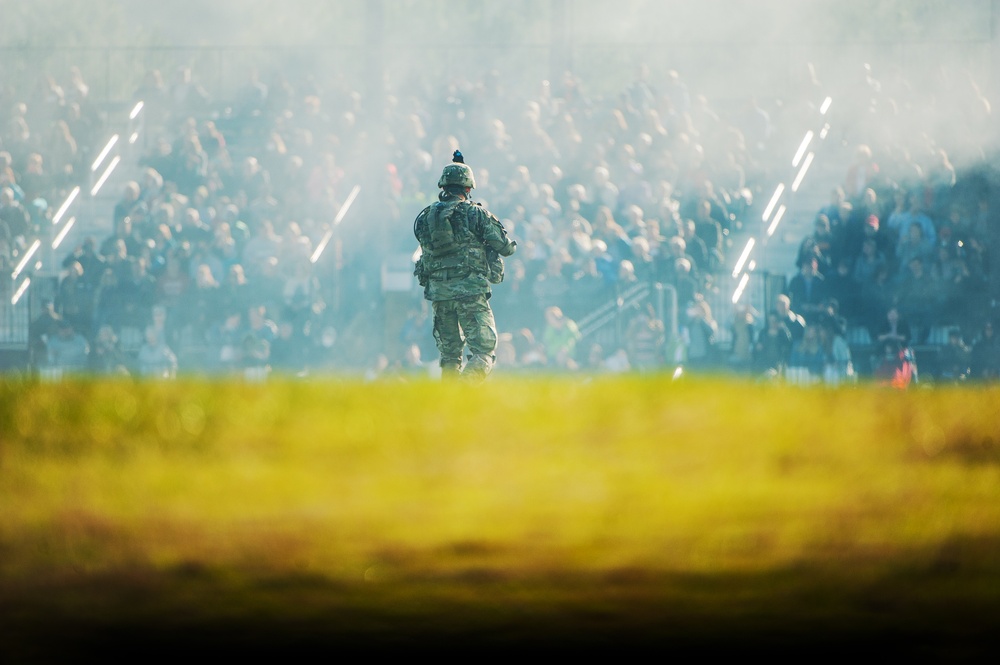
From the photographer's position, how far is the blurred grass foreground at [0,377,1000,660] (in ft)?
8.13

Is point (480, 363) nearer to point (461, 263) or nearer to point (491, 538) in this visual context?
point (461, 263)

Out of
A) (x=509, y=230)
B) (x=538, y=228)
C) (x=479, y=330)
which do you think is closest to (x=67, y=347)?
(x=509, y=230)

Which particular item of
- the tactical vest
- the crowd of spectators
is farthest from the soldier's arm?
the crowd of spectators

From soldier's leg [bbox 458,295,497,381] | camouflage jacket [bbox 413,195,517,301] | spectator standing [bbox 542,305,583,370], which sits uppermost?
spectator standing [bbox 542,305,583,370]

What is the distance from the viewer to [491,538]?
101 inches

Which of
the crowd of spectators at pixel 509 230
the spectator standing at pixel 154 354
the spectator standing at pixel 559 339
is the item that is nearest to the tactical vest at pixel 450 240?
the crowd of spectators at pixel 509 230

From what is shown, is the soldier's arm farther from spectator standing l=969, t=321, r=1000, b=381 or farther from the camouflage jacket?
spectator standing l=969, t=321, r=1000, b=381

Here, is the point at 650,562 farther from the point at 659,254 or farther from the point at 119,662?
the point at 659,254

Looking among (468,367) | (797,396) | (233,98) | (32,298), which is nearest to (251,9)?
(233,98)

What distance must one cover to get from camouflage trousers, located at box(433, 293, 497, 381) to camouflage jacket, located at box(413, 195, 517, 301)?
0.31ft

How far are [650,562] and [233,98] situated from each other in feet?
61.3

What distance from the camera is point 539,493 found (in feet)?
8.85

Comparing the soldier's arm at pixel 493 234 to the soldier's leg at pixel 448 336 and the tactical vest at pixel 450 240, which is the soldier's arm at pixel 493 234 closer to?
the tactical vest at pixel 450 240

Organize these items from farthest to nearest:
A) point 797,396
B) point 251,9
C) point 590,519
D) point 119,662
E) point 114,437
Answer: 1. point 251,9
2. point 797,396
3. point 114,437
4. point 590,519
5. point 119,662
